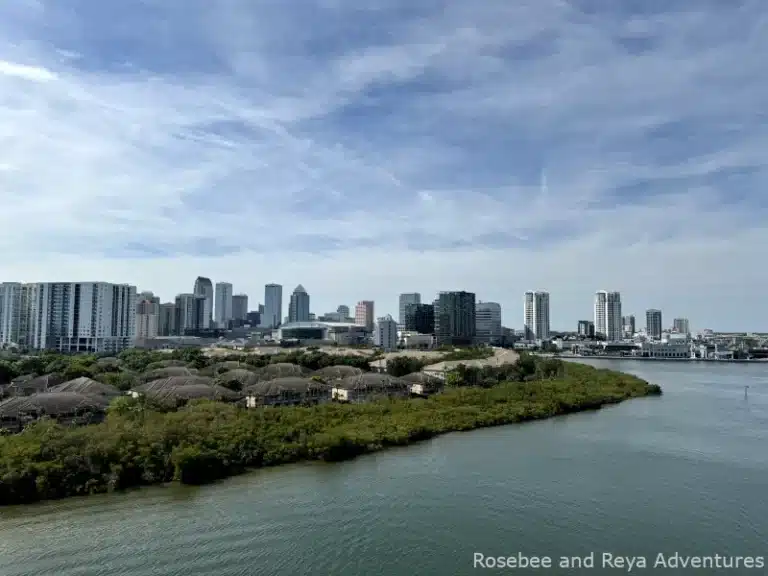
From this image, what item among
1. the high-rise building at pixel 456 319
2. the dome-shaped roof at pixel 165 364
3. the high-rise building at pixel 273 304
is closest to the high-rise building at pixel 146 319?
the high-rise building at pixel 456 319

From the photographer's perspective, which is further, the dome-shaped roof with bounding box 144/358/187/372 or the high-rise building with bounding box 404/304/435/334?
the high-rise building with bounding box 404/304/435/334

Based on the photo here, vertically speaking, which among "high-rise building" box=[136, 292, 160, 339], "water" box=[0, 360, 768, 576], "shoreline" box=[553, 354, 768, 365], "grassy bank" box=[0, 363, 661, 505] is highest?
"high-rise building" box=[136, 292, 160, 339]

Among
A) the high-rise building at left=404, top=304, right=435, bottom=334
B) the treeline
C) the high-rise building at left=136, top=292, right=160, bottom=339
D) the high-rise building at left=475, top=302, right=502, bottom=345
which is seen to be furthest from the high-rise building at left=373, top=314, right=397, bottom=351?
the treeline

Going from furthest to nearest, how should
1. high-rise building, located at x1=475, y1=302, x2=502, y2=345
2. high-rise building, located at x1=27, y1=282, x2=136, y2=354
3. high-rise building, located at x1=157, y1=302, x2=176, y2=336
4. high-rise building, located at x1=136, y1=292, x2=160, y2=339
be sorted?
high-rise building, located at x1=475, y1=302, x2=502, y2=345
high-rise building, located at x1=157, y1=302, x2=176, y2=336
high-rise building, located at x1=136, y1=292, x2=160, y2=339
high-rise building, located at x1=27, y1=282, x2=136, y2=354

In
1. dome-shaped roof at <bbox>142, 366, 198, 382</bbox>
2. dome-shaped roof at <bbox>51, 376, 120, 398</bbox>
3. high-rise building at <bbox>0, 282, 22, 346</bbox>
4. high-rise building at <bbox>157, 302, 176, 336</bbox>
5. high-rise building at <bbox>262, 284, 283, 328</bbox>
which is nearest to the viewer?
dome-shaped roof at <bbox>51, 376, 120, 398</bbox>

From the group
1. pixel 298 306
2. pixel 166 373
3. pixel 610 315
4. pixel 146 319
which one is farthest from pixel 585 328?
pixel 166 373

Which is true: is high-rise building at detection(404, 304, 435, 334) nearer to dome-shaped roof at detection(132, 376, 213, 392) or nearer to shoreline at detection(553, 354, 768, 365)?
shoreline at detection(553, 354, 768, 365)
